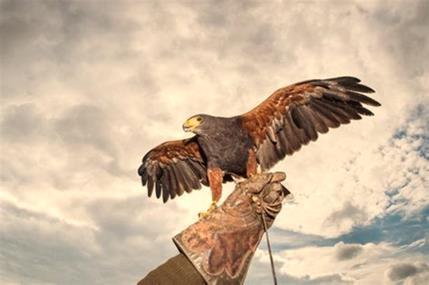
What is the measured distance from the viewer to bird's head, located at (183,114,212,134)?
23.8 feet

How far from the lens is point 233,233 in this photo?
3545mm

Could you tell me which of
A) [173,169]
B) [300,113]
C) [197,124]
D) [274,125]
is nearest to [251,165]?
[274,125]

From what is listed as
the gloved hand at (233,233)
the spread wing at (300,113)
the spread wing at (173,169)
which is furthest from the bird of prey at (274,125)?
the gloved hand at (233,233)

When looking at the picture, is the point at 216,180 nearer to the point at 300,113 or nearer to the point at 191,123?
the point at 191,123

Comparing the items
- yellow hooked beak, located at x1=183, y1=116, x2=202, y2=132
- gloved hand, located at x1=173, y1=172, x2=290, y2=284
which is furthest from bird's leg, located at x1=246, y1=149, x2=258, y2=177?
gloved hand, located at x1=173, y1=172, x2=290, y2=284

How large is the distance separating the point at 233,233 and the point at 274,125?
4.12 m

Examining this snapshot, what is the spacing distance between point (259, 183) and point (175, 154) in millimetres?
4682

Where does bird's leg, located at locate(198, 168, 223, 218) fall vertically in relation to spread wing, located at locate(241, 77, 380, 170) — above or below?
below

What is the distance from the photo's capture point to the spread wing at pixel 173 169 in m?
8.33

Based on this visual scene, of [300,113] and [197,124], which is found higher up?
[300,113]

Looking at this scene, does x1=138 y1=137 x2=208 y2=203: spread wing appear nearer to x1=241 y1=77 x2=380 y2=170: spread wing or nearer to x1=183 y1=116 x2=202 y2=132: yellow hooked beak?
x1=183 y1=116 x2=202 y2=132: yellow hooked beak

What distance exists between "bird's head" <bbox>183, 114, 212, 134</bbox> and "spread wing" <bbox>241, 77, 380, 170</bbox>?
66cm

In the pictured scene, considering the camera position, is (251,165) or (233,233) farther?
(251,165)

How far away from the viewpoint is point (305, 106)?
24.2 ft
